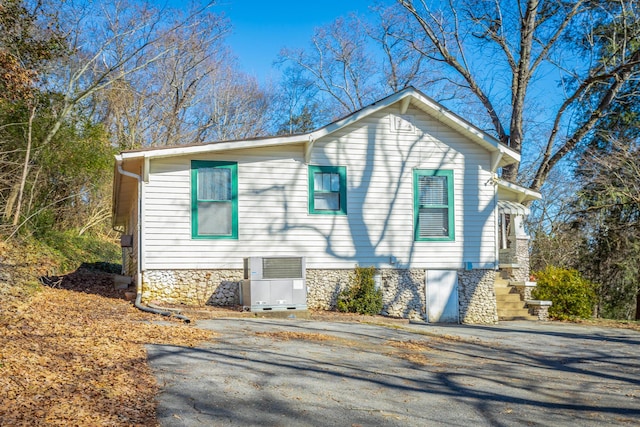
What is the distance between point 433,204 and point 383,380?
27.7ft

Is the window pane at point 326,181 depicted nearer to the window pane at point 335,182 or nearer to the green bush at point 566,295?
the window pane at point 335,182

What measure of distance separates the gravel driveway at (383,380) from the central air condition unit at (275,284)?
1.53 meters

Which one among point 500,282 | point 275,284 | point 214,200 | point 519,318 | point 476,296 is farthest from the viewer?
point 500,282

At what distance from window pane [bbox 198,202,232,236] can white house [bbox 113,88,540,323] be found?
0.02m

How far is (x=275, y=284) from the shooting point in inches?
528

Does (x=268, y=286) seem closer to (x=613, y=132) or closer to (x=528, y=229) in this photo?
(x=613, y=132)

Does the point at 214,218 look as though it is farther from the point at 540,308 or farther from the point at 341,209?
the point at 540,308

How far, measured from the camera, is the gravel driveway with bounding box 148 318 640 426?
602cm

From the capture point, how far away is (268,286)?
1334cm

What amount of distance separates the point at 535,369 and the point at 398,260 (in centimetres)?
631

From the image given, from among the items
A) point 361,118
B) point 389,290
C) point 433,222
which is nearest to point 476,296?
point 433,222

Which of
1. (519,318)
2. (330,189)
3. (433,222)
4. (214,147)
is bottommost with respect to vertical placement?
(519,318)

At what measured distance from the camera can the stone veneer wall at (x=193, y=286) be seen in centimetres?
1362

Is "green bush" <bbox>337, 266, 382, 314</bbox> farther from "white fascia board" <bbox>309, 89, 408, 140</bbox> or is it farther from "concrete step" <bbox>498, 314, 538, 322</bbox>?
"concrete step" <bbox>498, 314, 538, 322</bbox>
